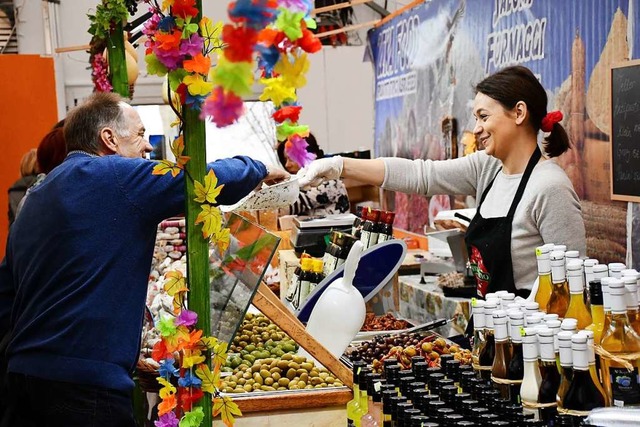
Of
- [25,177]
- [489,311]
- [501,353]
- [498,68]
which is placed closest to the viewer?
[501,353]

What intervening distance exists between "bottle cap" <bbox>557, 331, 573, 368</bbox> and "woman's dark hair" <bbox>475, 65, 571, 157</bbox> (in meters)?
1.71

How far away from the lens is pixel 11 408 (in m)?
2.71

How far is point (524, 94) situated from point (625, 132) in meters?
1.09

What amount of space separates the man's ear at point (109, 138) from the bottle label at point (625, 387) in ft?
5.62

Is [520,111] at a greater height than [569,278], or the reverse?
[520,111]

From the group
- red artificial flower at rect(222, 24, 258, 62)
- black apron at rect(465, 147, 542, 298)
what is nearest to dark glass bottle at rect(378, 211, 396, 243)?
black apron at rect(465, 147, 542, 298)

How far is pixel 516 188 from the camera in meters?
3.34

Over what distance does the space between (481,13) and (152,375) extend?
13.0ft

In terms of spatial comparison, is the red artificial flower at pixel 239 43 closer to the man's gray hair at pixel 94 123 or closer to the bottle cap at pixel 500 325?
the bottle cap at pixel 500 325

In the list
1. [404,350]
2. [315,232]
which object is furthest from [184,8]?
[315,232]

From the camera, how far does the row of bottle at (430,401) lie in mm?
1683

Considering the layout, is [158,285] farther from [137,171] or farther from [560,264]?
[560,264]

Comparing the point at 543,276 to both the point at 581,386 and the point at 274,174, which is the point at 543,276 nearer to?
the point at 581,386

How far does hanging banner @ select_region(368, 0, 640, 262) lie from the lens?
→ 4367mm
